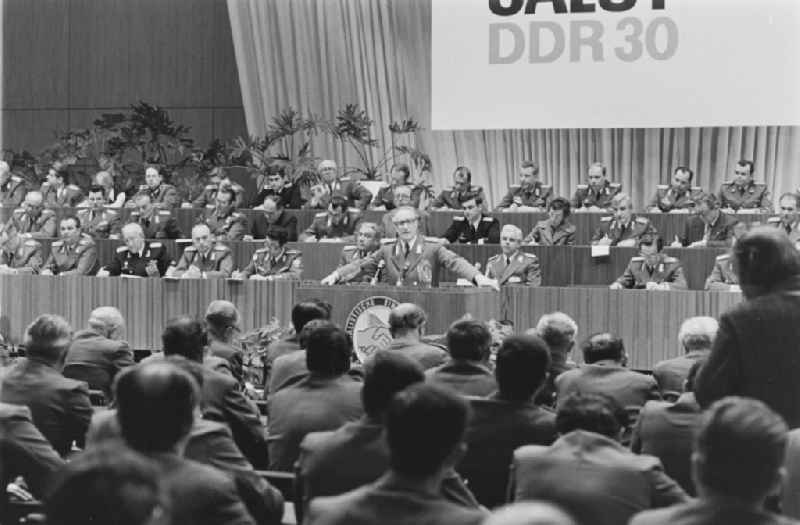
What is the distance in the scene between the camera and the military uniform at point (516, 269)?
408 inches

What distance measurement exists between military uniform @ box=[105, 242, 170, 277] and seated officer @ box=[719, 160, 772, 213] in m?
5.07

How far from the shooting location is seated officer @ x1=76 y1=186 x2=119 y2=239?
13.1 metres

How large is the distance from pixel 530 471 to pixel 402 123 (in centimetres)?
1160

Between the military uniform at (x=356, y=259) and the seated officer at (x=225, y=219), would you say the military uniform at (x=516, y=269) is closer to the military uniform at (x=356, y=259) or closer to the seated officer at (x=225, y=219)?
the military uniform at (x=356, y=259)

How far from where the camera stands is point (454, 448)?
7.97 feet

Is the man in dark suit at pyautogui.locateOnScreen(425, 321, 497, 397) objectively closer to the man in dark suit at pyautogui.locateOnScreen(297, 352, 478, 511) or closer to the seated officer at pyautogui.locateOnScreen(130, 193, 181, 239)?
the man in dark suit at pyautogui.locateOnScreen(297, 352, 478, 511)

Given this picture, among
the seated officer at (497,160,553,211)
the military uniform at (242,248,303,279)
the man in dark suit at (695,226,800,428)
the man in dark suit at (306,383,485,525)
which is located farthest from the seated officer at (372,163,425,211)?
the man in dark suit at (306,383,485,525)

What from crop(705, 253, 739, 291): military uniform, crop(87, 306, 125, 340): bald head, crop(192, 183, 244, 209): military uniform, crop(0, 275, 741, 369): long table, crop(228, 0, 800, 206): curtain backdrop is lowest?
crop(0, 275, 741, 369): long table

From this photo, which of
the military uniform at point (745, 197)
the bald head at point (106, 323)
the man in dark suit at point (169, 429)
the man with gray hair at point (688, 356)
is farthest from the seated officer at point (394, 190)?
the man in dark suit at point (169, 429)

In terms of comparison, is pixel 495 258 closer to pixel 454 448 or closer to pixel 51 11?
pixel 454 448

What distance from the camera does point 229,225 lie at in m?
12.6

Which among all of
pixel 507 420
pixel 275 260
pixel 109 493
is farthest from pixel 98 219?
pixel 109 493

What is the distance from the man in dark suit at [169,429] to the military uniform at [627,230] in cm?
876

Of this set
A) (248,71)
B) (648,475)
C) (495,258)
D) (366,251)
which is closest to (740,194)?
(495,258)
